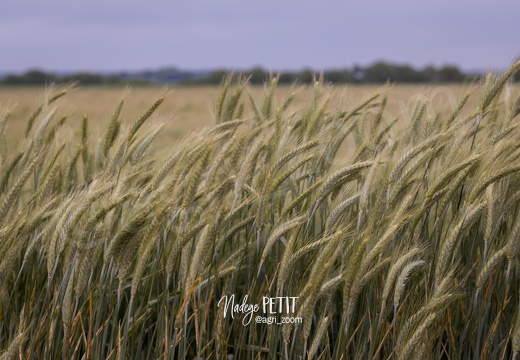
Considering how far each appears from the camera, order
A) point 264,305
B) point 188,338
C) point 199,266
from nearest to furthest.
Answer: point 199,266 < point 264,305 < point 188,338

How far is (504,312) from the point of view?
2.23 metres

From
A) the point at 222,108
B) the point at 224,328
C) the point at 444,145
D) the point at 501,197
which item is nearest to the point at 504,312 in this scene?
the point at 501,197

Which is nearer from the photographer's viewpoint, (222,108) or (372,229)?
(372,229)

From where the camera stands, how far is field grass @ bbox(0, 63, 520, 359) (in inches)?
75.9

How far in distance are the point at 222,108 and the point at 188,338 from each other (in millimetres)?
974

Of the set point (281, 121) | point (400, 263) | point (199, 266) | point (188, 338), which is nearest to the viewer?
point (400, 263)

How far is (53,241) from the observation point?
200 centimetres

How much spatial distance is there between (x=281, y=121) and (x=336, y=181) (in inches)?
21.8

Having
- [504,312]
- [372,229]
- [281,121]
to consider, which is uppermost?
[281,121]

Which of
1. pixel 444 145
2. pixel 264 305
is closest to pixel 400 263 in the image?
pixel 264 305

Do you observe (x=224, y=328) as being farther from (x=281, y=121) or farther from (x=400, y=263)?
(x=281, y=121)

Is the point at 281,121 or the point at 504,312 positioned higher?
the point at 281,121

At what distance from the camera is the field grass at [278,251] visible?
1929mm

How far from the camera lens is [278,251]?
86.5 inches
